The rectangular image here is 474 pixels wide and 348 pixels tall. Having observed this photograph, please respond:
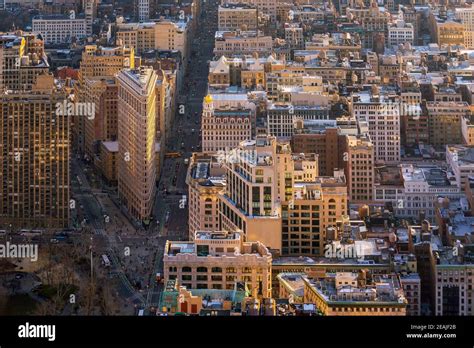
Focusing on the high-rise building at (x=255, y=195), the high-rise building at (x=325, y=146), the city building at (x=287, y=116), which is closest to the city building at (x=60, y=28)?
the city building at (x=287, y=116)

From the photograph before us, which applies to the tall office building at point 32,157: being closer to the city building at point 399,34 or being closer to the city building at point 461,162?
the city building at point 461,162

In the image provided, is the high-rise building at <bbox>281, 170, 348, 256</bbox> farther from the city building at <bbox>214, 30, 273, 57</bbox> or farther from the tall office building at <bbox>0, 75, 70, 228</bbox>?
the city building at <bbox>214, 30, 273, 57</bbox>

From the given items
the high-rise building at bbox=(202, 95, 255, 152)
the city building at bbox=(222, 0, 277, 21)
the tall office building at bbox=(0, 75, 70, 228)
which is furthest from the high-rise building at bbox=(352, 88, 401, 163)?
the city building at bbox=(222, 0, 277, 21)

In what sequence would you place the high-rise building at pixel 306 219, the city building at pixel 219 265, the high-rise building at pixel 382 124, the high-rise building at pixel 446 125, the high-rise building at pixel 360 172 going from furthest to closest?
the high-rise building at pixel 446 125 → the high-rise building at pixel 382 124 → the high-rise building at pixel 360 172 → the high-rise building at pixel 306 219 → the city building at pixel 219 265

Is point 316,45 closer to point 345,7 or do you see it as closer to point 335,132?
point 345,7

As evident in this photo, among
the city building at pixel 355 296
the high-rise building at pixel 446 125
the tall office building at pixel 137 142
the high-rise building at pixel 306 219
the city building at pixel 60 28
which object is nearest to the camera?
the city building at pixel 355 296

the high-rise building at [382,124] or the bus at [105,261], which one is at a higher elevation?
the high-rise building at [382,124]
